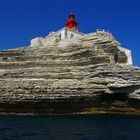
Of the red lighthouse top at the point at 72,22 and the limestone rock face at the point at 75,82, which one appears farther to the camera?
the red lighthouse top at the point at 72,22

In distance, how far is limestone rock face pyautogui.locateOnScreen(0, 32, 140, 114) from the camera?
3809cm

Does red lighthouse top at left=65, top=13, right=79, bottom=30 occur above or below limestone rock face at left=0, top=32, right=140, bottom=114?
above

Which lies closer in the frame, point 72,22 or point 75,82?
point 75,82

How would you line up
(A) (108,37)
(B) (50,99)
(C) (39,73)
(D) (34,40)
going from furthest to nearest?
(D) (34,40) → (A) (108,37) → (C) (39,73) → (B) (50,99)

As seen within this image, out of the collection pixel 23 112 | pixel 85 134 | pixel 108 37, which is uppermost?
pixel 108 37

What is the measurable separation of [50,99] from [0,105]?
5187 millimetres

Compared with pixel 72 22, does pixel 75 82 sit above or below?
below

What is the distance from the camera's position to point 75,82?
39.4 m

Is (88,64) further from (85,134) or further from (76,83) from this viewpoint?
(85,134)

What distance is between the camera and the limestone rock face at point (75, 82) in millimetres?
38094

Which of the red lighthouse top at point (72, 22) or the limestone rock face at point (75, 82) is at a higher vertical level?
the red lighthouse top at point (72, 22)

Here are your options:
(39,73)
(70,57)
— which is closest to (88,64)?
(70,57)

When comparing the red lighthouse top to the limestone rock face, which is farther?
the red lighthouse top

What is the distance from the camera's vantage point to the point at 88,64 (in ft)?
140
